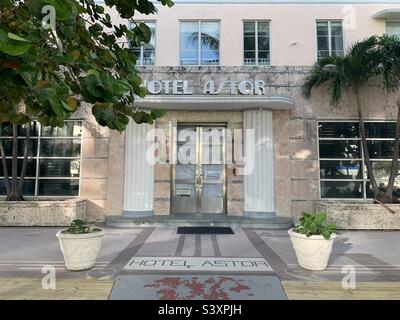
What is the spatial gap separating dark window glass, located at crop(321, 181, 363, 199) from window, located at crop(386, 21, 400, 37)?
5.39 meters

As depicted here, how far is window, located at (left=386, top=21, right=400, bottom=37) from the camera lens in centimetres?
1079

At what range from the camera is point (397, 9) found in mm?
10398

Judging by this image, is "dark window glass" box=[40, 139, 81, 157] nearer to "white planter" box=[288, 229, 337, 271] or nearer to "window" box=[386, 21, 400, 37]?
"white planter" box=[288, 229, 337, 271]

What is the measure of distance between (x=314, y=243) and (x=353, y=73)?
5985mm

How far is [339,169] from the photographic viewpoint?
9.88 meters

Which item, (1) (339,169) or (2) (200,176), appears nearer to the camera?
(1) (339,169)

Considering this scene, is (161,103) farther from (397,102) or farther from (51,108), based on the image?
(51,108)

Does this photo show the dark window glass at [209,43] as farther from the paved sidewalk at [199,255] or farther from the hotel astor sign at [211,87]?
the paved sidewalk at [199,255]

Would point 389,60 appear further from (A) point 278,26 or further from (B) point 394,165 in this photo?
(A) point 278,26

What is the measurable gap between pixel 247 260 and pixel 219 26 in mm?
8302

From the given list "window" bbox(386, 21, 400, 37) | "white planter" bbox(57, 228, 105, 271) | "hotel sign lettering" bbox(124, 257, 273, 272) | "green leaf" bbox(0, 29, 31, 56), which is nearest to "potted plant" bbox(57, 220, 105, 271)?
"white planter" bbox(57, 228, 105, 271)

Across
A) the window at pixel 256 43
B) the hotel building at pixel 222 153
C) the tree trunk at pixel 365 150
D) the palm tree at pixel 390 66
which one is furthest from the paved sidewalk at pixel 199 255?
the window at pixel 256 43

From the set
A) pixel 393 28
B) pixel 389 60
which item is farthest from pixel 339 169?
pixel 393 28

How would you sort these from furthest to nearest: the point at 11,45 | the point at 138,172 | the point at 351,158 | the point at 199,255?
the point at 351,158, the point at 138,172, the point at 199,255, the point at 11,45
